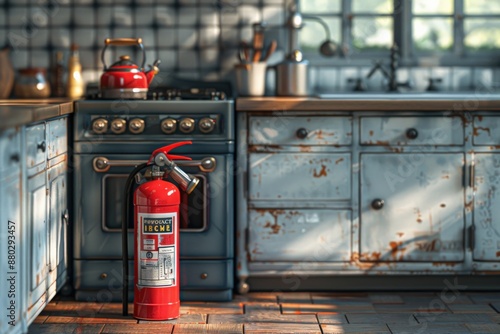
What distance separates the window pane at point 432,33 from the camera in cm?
473

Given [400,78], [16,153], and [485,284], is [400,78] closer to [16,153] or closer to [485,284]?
[485,284]

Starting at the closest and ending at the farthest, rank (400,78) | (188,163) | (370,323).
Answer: (370,323)
(188,163)
(400,78)

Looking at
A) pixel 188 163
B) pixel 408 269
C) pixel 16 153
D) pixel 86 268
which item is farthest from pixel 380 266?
pixel 16 153

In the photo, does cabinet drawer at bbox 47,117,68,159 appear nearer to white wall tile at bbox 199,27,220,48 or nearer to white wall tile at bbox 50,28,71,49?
white wall tile at bbox 50,28,71,49

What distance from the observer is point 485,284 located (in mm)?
4035

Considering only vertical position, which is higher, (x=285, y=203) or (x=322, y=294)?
(x=285, y=203)

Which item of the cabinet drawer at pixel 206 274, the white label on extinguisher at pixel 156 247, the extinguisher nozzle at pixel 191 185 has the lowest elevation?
the cabinet drawer at pixel 206 274

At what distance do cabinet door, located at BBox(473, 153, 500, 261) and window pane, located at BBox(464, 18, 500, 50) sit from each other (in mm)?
1071

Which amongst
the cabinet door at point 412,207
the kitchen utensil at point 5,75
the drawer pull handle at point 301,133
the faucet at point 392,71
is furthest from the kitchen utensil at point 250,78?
the kitchen utensil at point 5,75

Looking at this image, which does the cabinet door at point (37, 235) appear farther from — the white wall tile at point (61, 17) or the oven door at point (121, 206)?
the white wall tile at point (61, 17)

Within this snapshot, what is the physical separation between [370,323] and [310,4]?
1944 millimetres

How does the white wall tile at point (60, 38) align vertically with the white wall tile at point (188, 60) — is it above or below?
above

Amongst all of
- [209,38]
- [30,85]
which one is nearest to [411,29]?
[209,38]

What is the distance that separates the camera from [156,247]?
11.4 ft
